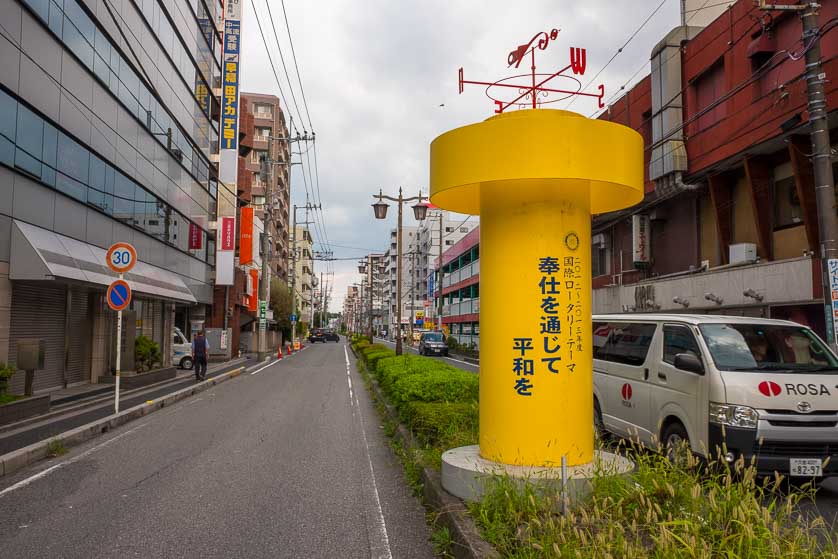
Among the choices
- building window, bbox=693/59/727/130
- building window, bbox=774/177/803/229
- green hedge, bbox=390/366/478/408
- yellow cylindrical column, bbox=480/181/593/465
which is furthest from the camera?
building window, bbox=693/59/727/130

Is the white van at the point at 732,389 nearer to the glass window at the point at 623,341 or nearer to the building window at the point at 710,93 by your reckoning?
the glass window at the point at 623,341

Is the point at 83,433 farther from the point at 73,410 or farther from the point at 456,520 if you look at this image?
the point at 456,520

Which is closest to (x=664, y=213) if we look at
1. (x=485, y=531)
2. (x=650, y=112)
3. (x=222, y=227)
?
(x=650, y=112)

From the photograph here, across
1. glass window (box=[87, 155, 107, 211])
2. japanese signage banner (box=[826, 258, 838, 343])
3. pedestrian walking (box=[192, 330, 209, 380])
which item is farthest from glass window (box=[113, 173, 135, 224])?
japanese signage banner (box=[826, 258, 838, 343])

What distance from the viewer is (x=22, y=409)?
36.5 ft

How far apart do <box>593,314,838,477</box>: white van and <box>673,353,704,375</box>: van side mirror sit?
0.4 inches

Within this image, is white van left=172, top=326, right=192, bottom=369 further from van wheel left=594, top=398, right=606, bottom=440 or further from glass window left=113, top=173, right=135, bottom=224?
van wheel left=594, top=398, right=606, bottom=440

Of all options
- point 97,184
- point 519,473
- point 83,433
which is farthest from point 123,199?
point 519,473

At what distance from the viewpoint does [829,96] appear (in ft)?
44.0

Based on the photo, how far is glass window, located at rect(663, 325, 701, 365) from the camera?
23.6 feet

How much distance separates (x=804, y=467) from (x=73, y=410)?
520 inches

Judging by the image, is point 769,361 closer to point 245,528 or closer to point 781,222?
point 245,528

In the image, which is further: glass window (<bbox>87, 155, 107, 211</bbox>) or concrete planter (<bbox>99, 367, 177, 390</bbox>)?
glass window (<bbox>87, 155, 107, 211</bbox>)

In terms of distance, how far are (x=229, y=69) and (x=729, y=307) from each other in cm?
2848
